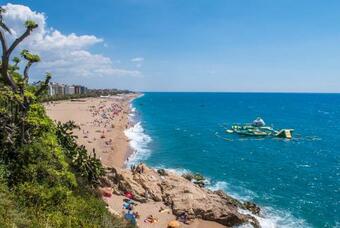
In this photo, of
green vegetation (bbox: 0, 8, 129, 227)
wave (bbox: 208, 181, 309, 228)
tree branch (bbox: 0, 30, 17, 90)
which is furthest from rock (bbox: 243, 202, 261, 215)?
tree branch (bbox: 0, 30, 17, 90)

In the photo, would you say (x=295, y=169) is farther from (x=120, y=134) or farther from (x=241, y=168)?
(x=120, y=134)

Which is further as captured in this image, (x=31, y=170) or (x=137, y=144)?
(x=137, y=144)

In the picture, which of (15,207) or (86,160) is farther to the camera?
(86,160)

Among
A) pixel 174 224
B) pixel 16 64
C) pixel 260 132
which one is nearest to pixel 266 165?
pixel 174 224

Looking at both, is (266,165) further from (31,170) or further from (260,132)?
(31,170)

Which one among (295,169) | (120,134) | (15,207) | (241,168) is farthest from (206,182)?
(120,134)

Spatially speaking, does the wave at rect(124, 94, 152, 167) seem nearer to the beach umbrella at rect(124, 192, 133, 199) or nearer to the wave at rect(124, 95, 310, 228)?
the wave at rect(124, 95, 310, 228)

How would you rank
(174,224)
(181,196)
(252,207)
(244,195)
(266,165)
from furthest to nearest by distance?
(266,165) < (244,195) < (252,207) < (181,196) < (174,224)
